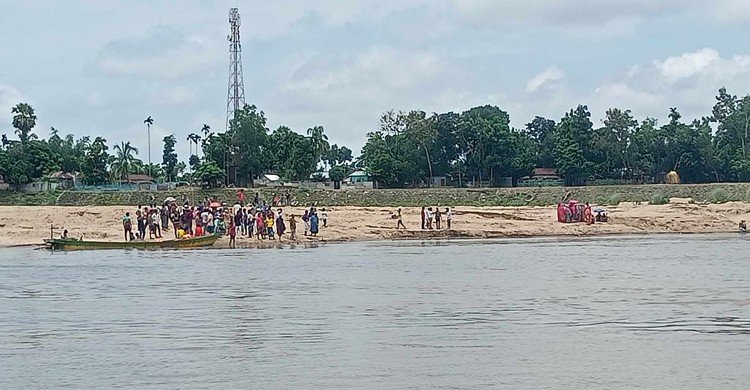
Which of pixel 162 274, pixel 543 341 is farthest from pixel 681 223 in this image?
pixel 543 341

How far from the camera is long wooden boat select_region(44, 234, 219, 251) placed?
4356 centimetres

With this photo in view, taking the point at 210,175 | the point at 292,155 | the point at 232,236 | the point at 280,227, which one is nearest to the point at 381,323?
the point at 232,236

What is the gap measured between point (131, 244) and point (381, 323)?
26170 mm

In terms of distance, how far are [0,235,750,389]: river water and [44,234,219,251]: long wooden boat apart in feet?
21.5

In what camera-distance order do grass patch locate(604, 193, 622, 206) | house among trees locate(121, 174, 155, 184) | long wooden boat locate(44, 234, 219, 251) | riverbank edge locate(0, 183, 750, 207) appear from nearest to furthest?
long wooden boat locate(44, 234, 219, 251), grass patch locate(604, 193, 622, 206), riverbank edge locate(0, 183, 750, 207), house among trees locate(121, 174, 155, 184)

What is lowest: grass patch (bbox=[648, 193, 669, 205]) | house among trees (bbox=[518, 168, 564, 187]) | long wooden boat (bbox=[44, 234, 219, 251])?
long wooden boat (bbox=[44, 234, 219, 251])

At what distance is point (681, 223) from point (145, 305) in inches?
1495

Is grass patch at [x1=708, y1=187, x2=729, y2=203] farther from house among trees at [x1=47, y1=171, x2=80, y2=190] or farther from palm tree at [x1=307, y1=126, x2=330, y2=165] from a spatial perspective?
house among trees at [x1=47, y1=171, x2=80, y2=190]

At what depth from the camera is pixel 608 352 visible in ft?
55.3

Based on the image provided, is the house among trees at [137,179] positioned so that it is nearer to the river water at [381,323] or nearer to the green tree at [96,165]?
the green tree at [96,165]

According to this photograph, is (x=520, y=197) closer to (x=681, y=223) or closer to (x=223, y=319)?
(x=681, y=223)

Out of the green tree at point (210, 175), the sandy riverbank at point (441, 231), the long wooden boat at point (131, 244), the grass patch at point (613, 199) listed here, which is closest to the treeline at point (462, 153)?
the green tree at point (210, 175)

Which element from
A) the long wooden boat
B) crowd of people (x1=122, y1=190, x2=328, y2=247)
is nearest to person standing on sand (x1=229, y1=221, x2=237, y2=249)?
crowd of people (x1=122, y1=190, x2=328, y2=247)

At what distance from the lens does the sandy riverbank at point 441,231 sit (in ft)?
166
